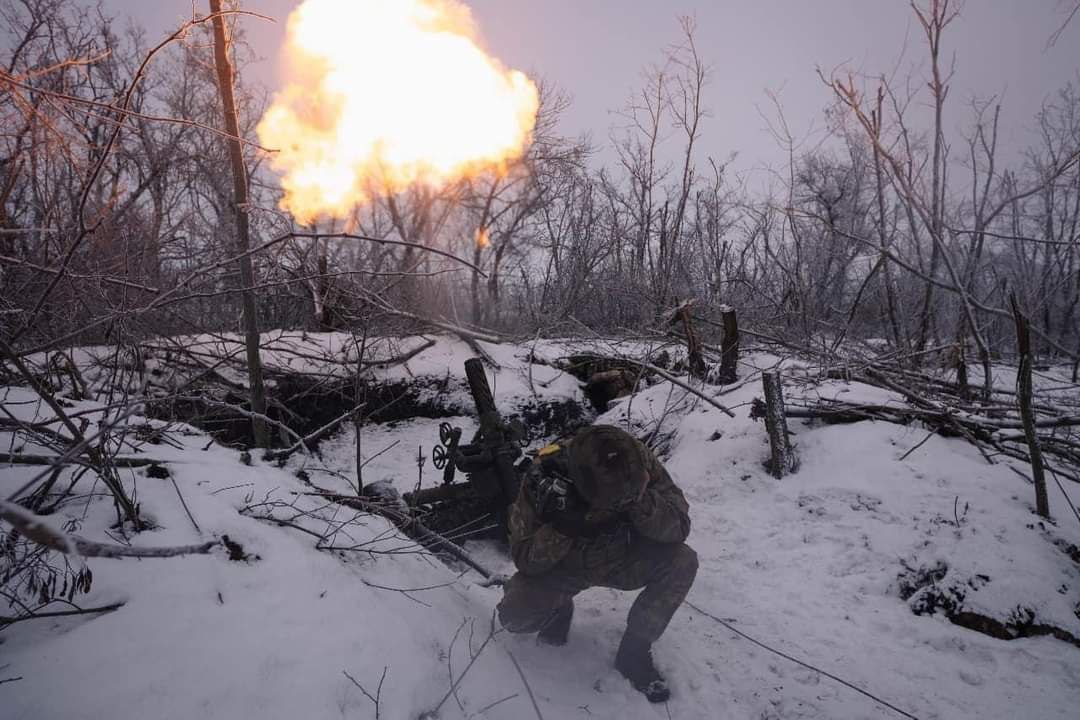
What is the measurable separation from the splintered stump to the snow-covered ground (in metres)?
0.13

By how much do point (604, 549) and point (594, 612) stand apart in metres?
0.97

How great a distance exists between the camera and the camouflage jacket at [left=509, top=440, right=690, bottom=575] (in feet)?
10.1

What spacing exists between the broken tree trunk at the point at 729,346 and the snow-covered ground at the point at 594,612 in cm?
218

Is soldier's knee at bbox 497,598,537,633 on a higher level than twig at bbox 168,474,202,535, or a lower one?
lower

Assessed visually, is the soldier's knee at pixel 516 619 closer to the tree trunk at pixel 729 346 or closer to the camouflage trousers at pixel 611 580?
the camouflage trousers at pixel 611 580

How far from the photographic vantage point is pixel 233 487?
301cm

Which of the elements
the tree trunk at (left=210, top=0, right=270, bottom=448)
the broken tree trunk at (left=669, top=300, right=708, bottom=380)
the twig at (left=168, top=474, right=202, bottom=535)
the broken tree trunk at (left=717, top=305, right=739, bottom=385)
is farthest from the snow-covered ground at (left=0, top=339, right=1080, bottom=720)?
the broken tree trunk at (left=669, top=300, right=708, bottom=380)

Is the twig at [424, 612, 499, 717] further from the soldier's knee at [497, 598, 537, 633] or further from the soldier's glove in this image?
the soldier's glove

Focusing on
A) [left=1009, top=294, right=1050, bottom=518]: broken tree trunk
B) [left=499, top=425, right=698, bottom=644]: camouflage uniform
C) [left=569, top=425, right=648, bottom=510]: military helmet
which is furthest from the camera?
[left=1009, top=294, right=1050, bottom=518]: broken tree trunk

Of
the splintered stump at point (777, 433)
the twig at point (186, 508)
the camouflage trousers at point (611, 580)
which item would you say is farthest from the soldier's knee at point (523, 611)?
the splintered stump at point (777, 433)

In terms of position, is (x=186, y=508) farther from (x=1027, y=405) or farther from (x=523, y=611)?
(x=1027, y=405)

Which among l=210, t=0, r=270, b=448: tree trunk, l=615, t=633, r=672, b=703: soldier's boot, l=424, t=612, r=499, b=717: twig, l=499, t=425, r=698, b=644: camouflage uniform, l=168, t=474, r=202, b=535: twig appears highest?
l=210, t=0, r=270, b=448: tree trunk

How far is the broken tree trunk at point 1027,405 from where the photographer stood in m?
3.30

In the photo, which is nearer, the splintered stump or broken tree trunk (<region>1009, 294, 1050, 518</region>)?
broken tree trunk (<region>1009, 294, 1050, 518</region>)
